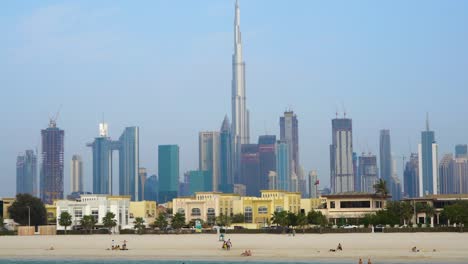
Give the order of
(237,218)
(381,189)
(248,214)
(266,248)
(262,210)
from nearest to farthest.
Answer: (266,248) → (381,189) → (237,218) → (262,210) → (248,214)

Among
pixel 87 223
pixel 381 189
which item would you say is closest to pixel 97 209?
pixel 87 223

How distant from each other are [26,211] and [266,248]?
239 ft

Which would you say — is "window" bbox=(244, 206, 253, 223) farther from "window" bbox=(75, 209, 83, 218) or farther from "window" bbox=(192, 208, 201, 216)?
"window" bbox=(75, 209, 83, 218)

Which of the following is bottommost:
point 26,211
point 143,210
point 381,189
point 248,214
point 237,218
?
point 237,218

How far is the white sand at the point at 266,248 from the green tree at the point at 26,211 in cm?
4639

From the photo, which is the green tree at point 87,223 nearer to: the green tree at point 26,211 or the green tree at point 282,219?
the green tree at point 26,211

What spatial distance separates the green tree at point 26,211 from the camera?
150 meters

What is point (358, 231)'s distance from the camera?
356 feet

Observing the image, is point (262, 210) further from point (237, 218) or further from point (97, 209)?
point (97, 209)

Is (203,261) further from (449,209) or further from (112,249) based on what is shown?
(449,209)

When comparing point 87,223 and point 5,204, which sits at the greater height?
point 5,204

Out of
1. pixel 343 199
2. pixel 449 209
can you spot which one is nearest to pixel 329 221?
pixel 343 199

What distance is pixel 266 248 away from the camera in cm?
8631

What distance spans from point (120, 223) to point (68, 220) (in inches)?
710
